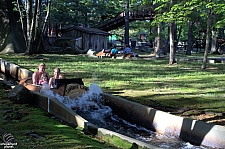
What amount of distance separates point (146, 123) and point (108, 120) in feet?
3.59

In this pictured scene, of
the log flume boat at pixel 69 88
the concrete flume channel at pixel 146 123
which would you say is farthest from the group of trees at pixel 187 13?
the log flume boat at pixel 69 88

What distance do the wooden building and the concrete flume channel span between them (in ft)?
84.8

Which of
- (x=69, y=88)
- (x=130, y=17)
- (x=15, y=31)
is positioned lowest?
(x=69, y=88)

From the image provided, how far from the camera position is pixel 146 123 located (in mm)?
7617

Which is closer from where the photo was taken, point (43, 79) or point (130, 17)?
point (43, 79)

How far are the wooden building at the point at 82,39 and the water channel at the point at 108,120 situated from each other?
83.2 ft

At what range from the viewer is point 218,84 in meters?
11.9

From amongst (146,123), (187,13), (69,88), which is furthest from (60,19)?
(146,123)

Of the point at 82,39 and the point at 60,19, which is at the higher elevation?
the point at 60,19

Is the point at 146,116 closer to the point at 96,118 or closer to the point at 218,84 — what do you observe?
the point at 96,118

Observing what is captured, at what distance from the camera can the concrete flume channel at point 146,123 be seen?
588 cm

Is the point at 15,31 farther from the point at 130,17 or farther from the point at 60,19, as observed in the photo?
the point at 130,17

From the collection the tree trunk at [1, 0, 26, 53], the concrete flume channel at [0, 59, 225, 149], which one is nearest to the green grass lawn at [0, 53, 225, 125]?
the concrete flume channel at [0, 59, 225, 149]

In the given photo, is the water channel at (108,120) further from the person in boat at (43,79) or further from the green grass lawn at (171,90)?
the green grass lawn at (171,90)
